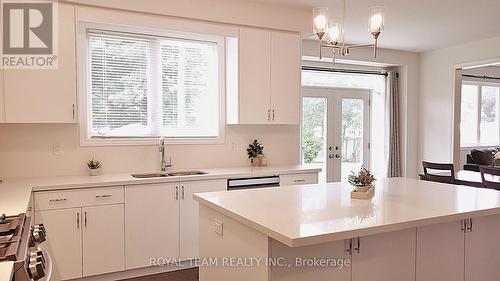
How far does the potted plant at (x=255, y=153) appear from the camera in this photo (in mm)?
4746

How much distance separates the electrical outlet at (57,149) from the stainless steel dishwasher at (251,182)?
5.44ft

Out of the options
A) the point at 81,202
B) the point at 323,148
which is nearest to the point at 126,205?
the point at 81,202

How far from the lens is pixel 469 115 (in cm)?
826

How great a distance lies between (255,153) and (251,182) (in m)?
0.74

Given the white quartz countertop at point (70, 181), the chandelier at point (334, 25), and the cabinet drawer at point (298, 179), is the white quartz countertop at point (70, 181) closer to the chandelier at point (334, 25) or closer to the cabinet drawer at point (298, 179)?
the cabinet drawer at point (298, 179)

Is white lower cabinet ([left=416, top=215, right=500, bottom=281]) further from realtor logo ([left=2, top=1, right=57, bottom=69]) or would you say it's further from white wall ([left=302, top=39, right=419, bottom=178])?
white wall ([left=302, top=39, right=419, bottom=178])

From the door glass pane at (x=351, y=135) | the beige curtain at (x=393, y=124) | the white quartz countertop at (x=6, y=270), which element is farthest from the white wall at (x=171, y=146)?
the white quartz countertop at (x=6, y=270)

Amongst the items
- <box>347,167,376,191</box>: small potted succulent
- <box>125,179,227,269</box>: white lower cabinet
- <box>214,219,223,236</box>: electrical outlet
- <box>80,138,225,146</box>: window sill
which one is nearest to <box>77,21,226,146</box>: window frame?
<box>80,138,225,146</box>: window sill

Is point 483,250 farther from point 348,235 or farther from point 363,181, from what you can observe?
point 348,235

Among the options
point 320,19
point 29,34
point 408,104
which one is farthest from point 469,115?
point 29,34

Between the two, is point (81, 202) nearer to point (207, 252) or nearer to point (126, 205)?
point (126, 205)

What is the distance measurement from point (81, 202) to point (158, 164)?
1067mm

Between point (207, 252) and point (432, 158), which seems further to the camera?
point (432, 158)

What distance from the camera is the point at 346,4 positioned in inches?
164
